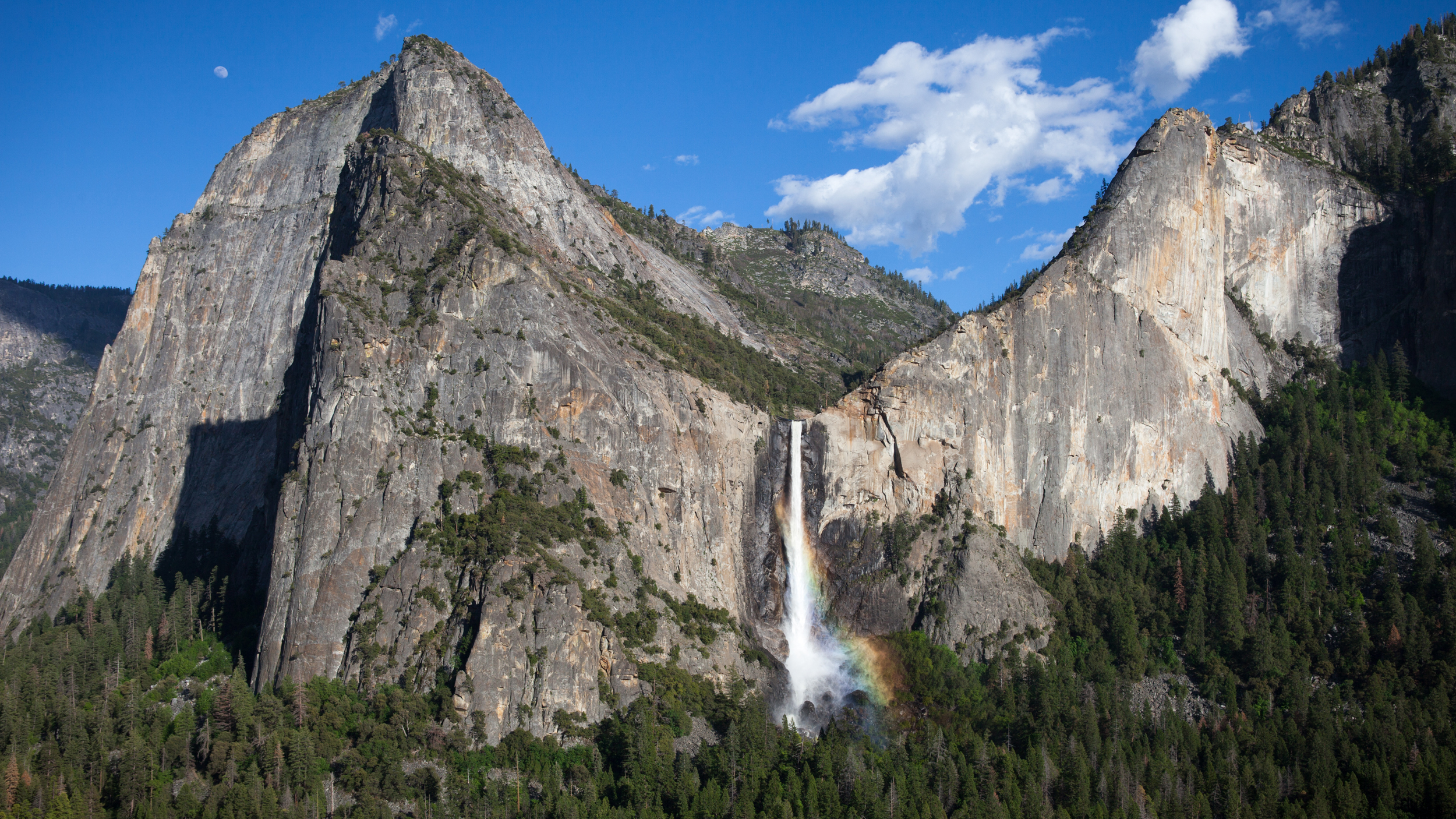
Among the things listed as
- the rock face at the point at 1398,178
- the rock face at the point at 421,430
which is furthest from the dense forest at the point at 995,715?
the rock face at the point at 1398,178

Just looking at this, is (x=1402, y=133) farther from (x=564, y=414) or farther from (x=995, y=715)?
(x=564, y=414)

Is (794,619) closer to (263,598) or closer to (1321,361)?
(263,598)

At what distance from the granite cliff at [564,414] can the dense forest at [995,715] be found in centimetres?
379

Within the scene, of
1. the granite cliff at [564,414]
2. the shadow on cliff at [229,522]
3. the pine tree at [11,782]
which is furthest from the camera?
the shadow on cliff at [229,522]

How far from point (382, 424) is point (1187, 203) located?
9200cm

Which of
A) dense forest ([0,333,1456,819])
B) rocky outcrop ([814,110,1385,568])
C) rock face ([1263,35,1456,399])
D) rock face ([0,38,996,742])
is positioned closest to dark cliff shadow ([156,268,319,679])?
rock face ([0,38,996,742])

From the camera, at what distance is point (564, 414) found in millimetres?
107125

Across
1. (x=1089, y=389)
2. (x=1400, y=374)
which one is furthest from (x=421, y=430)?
(x=1400, y=374)

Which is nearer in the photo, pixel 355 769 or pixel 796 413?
pixel 355 769

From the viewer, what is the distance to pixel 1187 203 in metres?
131

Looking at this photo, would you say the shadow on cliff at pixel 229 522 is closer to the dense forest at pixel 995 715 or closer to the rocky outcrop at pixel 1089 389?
the dense forest at pixel 995 715

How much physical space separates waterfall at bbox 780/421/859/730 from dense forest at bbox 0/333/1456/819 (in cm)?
387

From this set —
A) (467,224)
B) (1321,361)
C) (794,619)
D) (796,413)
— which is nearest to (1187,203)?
(1321,361)

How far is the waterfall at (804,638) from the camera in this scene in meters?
102
